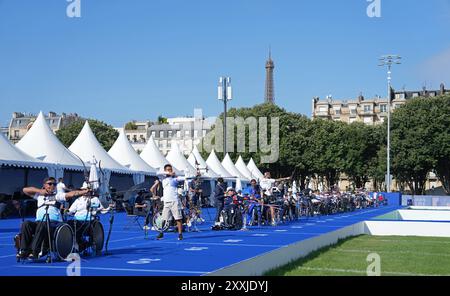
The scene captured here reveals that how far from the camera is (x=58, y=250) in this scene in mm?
10430

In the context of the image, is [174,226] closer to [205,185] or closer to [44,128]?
Result: [44,128]

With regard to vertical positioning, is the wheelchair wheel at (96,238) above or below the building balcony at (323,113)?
below

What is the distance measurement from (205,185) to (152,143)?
30.1ft

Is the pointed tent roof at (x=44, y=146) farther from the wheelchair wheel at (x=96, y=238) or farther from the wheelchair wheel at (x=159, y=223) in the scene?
the wheelchair wheel at (x=96, y=238)

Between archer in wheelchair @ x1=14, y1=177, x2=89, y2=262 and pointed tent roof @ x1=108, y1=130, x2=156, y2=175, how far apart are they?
77.3 ft

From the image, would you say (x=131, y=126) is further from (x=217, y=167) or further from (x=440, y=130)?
(x=217, y=167)

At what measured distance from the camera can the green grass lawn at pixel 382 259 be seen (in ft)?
39.0

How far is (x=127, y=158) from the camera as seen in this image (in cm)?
3497

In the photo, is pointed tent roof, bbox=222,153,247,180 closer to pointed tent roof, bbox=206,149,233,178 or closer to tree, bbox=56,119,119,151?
pointed tent roof, bbox=206,149,233,178

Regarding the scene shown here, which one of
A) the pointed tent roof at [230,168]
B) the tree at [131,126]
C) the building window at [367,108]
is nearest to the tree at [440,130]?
the pointed tent roof at [230,168]

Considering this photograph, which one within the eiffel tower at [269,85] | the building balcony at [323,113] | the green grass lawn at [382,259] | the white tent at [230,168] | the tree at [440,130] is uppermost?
the eiffel tower at [269,85]

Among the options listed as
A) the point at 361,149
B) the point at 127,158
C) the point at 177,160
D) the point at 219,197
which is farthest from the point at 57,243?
the point at 361,149

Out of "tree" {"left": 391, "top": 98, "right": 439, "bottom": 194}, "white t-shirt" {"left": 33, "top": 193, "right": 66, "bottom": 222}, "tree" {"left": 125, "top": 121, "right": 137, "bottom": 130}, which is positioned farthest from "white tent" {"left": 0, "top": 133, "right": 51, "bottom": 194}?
"tree" {"left": 125, "top": 121, "right": 137, "bottom": 130}

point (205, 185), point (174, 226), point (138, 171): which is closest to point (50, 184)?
point (174, 226)
